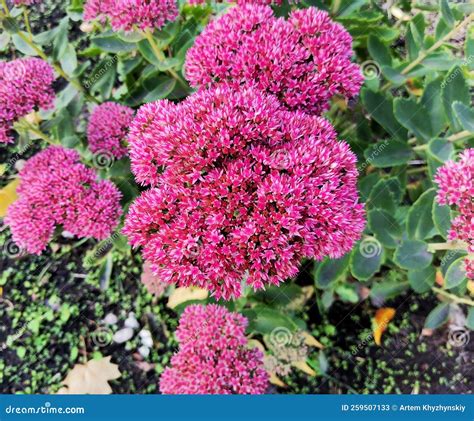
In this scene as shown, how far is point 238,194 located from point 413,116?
2.64 ft

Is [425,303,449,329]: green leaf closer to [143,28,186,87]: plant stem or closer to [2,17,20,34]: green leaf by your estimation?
[143,28,186,87]: plant stem

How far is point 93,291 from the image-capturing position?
2305mm

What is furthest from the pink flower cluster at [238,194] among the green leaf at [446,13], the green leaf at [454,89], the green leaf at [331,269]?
the green leaf at [446,13]

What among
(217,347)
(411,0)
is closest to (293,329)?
(217,347)

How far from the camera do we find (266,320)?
1.72m

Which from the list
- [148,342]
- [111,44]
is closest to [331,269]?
[148,342]

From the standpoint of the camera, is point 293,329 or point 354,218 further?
point 293,329

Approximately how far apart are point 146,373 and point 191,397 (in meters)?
0.77

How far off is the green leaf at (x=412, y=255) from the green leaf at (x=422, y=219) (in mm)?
40

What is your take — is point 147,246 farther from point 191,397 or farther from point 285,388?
point 285,388

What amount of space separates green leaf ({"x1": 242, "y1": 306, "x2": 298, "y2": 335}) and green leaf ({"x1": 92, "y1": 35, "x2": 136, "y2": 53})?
1.04m

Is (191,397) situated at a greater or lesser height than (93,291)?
greater

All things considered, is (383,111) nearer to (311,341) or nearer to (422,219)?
(422,219)

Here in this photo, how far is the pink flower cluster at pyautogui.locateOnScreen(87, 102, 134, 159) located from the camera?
1775 millimetres
